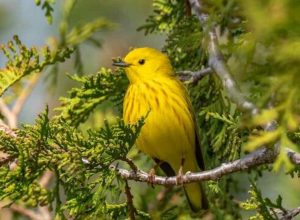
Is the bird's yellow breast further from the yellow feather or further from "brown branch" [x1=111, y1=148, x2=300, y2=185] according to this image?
"brown branch" [x1=111, y1=148, x2=300, y2=185]

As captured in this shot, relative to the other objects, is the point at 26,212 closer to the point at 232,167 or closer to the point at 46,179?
the point at 46,179

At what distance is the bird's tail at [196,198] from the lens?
3.77 metres

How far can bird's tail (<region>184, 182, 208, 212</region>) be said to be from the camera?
→ 3.77m

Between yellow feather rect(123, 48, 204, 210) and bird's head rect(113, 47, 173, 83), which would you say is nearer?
yellow feather rect(123, 48, 204, 210)

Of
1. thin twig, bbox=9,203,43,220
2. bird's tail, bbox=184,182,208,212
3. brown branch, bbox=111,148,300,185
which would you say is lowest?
bird's tail, bbox=184,182,208,212

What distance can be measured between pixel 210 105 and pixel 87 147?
1.07 metres

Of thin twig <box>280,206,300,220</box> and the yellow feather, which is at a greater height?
the yellow feather

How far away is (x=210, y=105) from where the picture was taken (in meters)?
3.49

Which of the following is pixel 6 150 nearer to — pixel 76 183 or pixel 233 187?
pixel 76 183

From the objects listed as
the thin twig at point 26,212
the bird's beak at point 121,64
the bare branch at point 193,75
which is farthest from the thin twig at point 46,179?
the bare branch at point 193,75

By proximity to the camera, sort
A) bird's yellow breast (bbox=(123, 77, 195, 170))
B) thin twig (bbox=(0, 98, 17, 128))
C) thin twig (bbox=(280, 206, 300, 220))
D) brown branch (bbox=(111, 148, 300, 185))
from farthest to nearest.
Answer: thin twig (bbox=(0, 98, 17, 128)) → bird's yellow breast (bbox=(123, 77, 195, 170)) → thin twig (bbox=(280, 206, 300, 220)) → brown branch (bbox=(111, 148, 300, 185))

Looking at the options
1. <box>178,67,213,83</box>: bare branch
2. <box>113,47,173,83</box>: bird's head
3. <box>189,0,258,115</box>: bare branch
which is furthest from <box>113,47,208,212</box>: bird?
<box>189,0,258,115</box>: bare branch

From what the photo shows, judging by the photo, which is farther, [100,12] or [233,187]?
[100,12]

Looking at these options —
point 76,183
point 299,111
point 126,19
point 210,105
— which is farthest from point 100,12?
point 299,111
